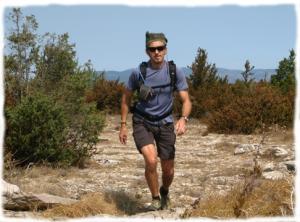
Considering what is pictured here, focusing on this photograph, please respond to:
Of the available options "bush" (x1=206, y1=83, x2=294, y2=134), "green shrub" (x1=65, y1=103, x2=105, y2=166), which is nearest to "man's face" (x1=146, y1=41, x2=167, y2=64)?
"green shrub" (x1=65, y1=103, x2=105, y2=166)

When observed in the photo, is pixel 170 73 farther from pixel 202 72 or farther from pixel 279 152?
pixel 202 72

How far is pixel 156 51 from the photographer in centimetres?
581

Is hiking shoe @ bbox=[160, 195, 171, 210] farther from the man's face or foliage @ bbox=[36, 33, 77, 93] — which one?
foliage @ bbox=[36, 33, 77, 93]

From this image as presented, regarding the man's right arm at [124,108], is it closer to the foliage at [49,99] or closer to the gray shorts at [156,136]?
the gray shorts at [156,136]

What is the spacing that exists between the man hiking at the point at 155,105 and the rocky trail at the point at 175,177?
59 centimetres

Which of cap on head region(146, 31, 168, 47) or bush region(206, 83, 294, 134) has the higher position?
cap on head region(146, 31, 168, 47)

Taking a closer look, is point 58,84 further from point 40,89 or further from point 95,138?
point 95,138

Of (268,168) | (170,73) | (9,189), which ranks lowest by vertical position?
(268,168)

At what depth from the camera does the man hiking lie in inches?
230

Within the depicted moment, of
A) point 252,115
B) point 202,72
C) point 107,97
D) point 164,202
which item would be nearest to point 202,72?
point 202,72

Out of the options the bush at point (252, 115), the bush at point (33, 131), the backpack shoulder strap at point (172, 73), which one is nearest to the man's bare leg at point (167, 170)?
the backpack shoulder strap at point (172, 73)

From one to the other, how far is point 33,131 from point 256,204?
4982 mm

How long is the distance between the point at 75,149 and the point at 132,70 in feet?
15.5

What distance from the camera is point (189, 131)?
19.2 m
